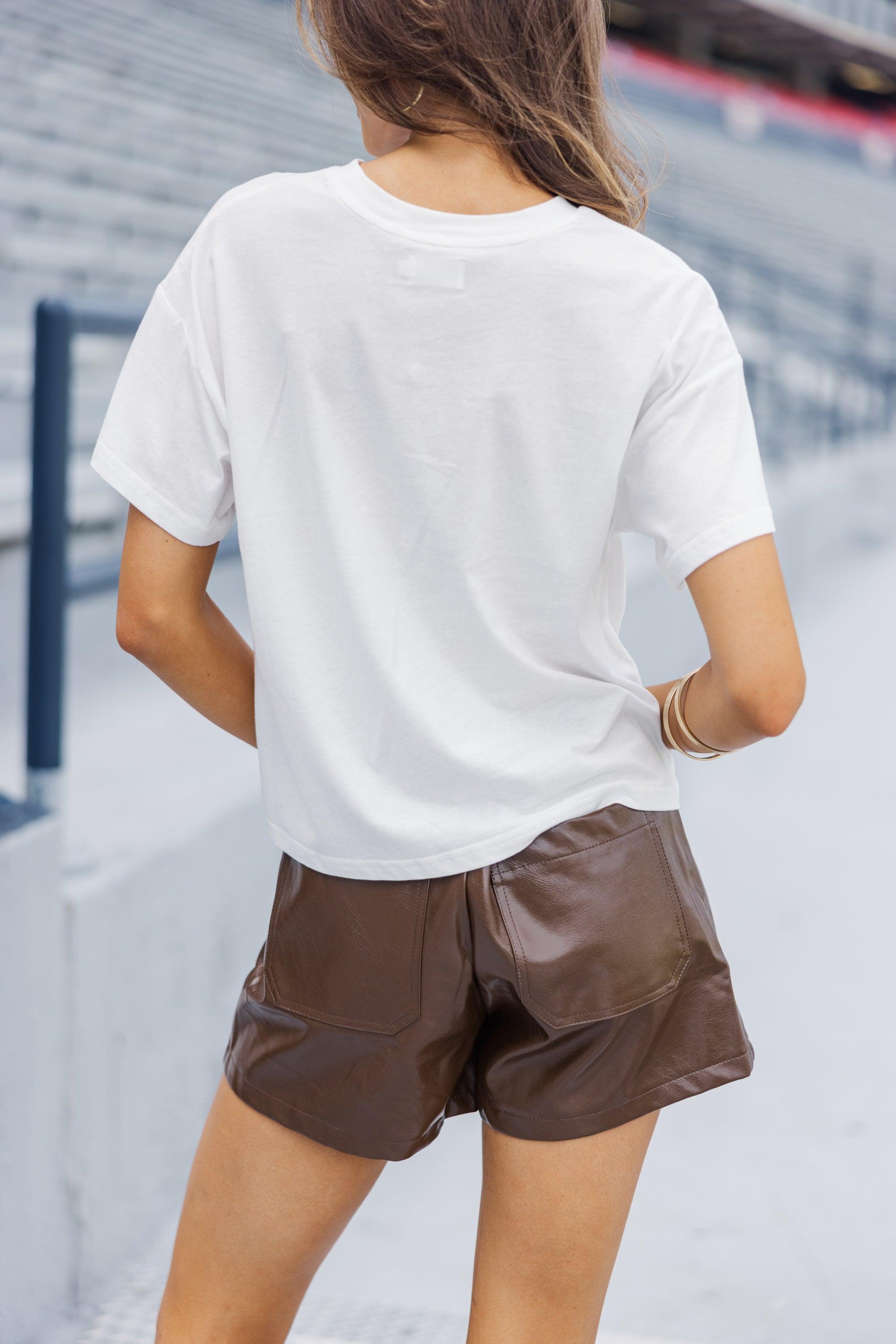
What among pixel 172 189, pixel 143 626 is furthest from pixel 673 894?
pixel 172 189

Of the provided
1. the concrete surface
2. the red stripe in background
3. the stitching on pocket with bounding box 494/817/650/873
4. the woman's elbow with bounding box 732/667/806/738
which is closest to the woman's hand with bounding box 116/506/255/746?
the stitching on pocket with bounding box 494/817/650/873

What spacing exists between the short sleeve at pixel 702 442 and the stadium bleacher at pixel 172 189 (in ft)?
0.69

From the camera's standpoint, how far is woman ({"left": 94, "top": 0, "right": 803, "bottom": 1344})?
795 millimetres

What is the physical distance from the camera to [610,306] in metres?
0.78

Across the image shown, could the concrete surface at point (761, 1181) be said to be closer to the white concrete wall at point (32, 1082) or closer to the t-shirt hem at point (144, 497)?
the white concrete wall at point (32, 1082)

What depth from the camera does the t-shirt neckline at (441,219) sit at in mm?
782

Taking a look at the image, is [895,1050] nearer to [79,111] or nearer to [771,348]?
[771,348]

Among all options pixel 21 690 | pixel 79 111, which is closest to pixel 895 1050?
pixel 21 690

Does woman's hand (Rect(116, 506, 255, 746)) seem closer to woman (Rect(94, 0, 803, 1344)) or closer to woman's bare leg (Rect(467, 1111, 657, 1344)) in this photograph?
woman (Rect(94, 0, 803, 1344))

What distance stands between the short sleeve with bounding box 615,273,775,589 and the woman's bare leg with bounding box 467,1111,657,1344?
16.3 inches

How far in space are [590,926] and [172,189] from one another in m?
6.05

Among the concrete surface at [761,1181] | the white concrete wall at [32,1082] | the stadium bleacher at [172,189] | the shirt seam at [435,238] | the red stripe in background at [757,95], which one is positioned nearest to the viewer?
the shirt seam at [435,238]

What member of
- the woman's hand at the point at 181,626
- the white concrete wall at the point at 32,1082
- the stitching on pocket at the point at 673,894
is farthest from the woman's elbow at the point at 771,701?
the white concrete wall at the point at 32,1082

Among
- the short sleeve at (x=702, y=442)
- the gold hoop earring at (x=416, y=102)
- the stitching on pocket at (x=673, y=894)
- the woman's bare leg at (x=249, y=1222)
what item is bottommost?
the woman's bare leg at (x=249, y=1222)
